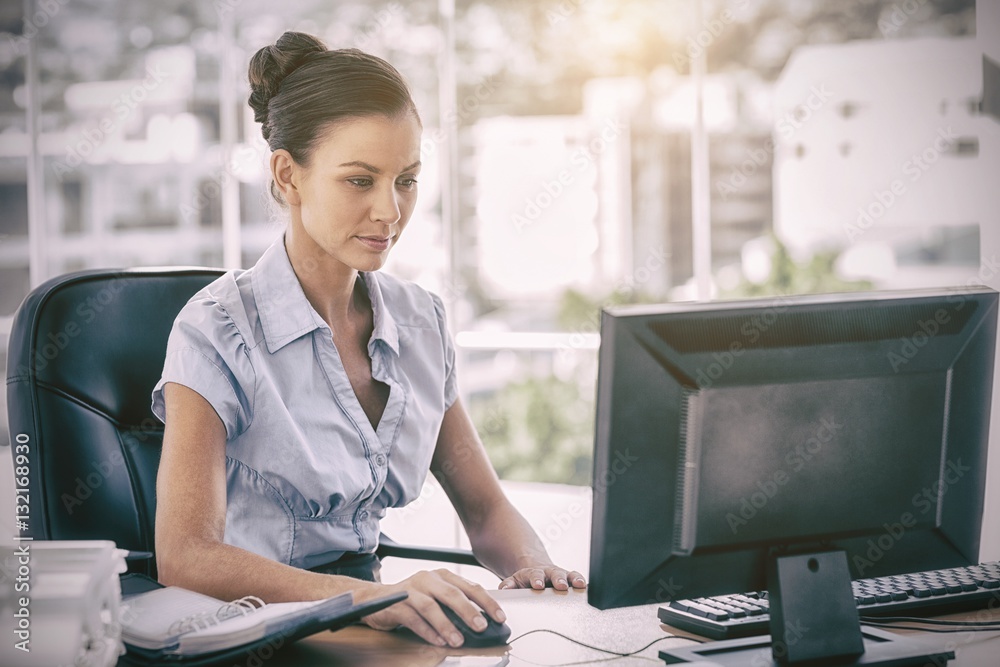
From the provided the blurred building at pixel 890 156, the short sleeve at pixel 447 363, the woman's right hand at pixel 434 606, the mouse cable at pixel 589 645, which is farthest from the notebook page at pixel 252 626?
the blurred building at pixel 890 156

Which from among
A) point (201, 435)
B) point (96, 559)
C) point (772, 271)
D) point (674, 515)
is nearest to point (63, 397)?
point (201, 435)

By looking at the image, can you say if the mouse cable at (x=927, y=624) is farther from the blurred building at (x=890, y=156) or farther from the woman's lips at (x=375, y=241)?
the blurred building at (x=890, y=156)

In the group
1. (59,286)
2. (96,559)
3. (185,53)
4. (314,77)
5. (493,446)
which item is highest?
(185,53)

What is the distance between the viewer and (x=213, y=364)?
1.40 m

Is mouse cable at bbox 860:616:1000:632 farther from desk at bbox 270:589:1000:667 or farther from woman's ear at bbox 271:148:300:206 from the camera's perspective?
woman's ear at bbox 271:148:300:206

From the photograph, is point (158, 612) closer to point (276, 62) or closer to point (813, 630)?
point (813, 630)

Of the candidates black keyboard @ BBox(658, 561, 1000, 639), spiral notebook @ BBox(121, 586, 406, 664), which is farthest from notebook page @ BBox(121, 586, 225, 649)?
black keyboard @ BBox(658, 561, 1000, 639)

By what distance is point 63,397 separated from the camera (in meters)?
1.49

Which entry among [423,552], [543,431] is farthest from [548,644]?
[543,431]

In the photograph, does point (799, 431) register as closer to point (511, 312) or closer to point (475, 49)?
point (511, 312)

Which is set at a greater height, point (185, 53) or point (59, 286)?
point (185, 53)

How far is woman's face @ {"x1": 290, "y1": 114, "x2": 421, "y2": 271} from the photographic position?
1529 mm

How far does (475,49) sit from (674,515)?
4362 mm

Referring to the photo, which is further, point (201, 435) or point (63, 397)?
point (63, 397)
